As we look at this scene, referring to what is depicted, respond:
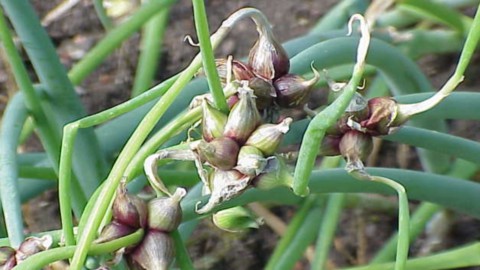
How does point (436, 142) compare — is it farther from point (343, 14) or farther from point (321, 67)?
point (343, 14)

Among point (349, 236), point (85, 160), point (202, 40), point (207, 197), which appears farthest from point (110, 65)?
point (202, 40)

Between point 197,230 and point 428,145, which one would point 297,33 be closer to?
point 197,230

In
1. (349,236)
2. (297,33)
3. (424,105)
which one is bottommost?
(349,236)

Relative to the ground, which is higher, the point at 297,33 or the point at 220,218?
the point at 220,218

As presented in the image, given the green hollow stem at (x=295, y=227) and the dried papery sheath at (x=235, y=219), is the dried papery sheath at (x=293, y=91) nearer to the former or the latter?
the dried papery sheath at (x=235, y=219)

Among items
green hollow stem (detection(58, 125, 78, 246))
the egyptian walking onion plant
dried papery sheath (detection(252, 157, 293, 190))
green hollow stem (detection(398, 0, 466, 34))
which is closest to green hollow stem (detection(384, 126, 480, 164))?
the egyptian walking onion plant

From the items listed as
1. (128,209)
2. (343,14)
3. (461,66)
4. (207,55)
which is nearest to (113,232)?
(128,209)

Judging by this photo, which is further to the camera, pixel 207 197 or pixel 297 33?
pixel 297 33

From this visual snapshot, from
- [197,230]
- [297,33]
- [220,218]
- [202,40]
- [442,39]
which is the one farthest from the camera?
[297,33]
